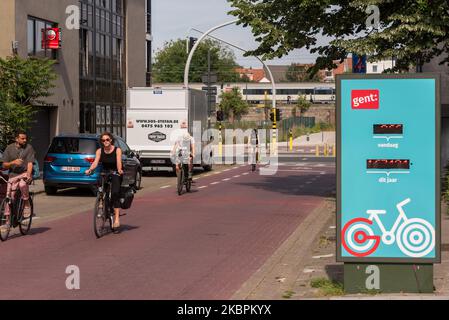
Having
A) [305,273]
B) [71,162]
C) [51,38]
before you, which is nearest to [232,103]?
[51,38]

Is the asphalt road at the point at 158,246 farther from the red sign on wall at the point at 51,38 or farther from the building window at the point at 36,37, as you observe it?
the red sign on wall at the point at 51,38

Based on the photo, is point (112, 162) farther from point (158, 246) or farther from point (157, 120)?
point (157, 120)

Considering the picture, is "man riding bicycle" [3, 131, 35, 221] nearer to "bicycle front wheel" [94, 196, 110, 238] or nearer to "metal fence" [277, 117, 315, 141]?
"bicycle front wheel" [94, 196, 110, 238]

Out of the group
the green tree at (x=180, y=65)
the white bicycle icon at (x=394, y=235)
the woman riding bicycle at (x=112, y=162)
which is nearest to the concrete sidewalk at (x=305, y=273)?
the white bicycle icon at (x=394, y=235)

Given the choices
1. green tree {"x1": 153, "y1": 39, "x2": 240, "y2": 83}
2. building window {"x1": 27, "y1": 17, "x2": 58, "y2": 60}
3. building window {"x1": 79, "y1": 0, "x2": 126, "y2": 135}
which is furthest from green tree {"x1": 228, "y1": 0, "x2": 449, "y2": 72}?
green tree {"x1": 153, "y1": 39, "x2": 240, "y2": 83}

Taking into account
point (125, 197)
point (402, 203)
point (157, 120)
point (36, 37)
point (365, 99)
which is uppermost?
point (36, 37)

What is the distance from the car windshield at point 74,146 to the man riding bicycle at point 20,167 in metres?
7.65

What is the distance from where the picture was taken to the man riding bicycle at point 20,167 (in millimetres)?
13117

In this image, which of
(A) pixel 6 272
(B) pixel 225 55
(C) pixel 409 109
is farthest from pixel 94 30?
(B) pixel 225 55

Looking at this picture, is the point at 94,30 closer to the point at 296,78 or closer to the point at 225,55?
the point at 225,55

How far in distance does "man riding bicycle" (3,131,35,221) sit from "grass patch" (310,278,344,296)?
602 cm

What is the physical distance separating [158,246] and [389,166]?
510 cm

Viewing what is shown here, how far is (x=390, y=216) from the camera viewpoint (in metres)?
7.89

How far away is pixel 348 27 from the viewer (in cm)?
1936
